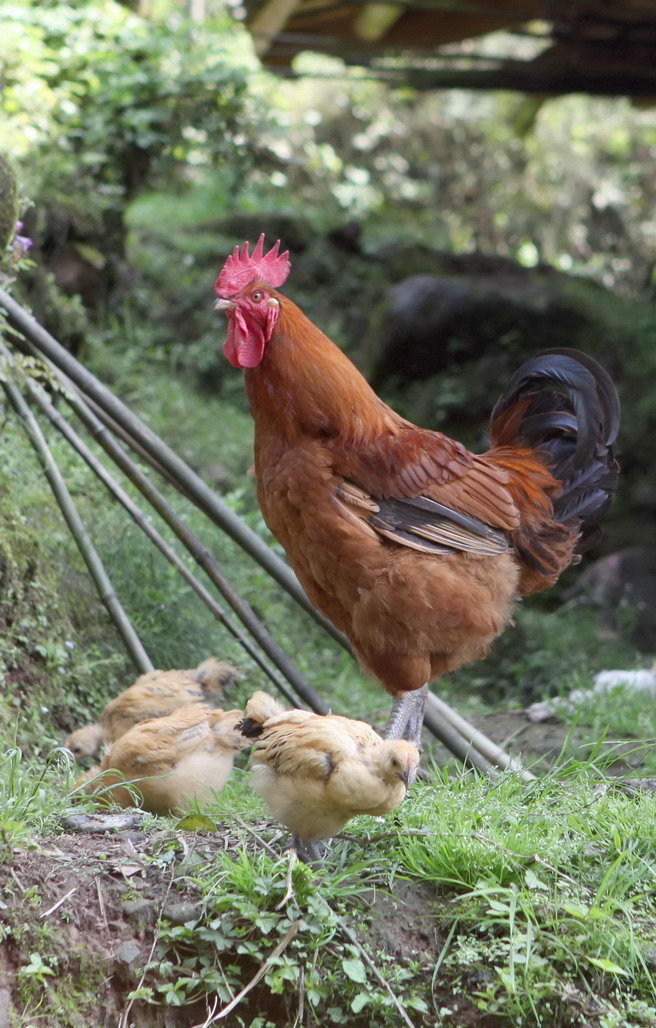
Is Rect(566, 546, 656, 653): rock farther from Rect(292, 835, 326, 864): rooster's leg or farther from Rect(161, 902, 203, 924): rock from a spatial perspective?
Rect(161, 902, 203, 924): rock

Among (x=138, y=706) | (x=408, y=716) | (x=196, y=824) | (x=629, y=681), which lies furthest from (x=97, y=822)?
(x=629, y=681)

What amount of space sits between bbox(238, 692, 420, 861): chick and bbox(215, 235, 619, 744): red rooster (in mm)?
925

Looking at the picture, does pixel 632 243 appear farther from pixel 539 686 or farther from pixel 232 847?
pixel 232 847

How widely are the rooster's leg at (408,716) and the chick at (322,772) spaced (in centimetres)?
102

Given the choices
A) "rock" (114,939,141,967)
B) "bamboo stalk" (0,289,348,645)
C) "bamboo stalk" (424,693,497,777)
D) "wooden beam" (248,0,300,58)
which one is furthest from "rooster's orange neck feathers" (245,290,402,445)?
"wooden beam" (248,0,300,58)

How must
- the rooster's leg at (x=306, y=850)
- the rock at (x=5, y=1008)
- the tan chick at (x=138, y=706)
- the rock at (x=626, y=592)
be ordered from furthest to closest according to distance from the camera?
1. the rock at (x=626, y=592)
2. the tan chick at (x=138, y=706)
3. the rooster's leg at (x=306, y=850)
4. the rock at (x=5, y=1008)

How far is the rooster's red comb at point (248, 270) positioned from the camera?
14.1 ft

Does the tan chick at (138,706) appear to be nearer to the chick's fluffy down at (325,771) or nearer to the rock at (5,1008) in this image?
the chick's fluffy down at (325,771)

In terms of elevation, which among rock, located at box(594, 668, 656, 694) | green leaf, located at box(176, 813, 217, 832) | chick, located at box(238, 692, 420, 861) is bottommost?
rock, located at box(594, 668, 656, 694)

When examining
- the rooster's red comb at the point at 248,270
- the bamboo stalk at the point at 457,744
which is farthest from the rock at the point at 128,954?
the rooster's red comb at the point at 248,270

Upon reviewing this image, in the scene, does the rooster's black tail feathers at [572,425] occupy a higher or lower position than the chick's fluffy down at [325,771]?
higher

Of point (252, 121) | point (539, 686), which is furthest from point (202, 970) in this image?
point (252, 121)

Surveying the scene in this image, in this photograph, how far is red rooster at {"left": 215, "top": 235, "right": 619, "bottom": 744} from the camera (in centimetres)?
421

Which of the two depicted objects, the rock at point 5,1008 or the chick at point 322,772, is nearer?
the rock at point 5,1008
